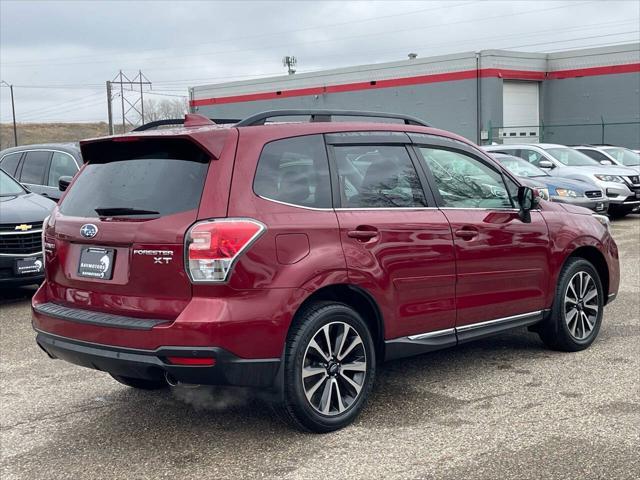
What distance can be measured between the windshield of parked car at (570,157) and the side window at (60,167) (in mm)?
10942

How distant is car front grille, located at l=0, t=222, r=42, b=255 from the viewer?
847 cm

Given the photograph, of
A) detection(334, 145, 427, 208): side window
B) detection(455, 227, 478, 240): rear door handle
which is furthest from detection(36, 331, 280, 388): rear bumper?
detection(455, 227, 478, 240): rear door handle

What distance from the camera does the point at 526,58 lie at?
114 feet

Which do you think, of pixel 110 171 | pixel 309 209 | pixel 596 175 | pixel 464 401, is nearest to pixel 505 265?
pixel 464 401

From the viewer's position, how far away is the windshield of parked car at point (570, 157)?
17.6 m

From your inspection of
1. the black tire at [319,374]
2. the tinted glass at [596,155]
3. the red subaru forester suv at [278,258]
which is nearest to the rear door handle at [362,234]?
the red subaru forester suv at [278,258]

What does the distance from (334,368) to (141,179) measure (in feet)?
5.06

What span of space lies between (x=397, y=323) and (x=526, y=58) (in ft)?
106

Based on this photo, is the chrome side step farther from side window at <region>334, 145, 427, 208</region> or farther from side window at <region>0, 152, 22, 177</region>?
side window at <region>0, 152, 22, 177</region>

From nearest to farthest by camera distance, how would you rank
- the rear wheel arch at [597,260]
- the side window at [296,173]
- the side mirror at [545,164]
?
the side window at [296,173] < the rear wheel arch at [597,260] < the side mirror at [545,164]

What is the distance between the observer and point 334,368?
450 cm

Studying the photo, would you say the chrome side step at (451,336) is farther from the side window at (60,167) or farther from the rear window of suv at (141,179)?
the side window at (60,167)

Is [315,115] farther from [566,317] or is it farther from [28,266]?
[28,266]

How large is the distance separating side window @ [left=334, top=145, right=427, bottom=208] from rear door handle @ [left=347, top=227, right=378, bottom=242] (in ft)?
0.57
